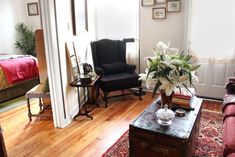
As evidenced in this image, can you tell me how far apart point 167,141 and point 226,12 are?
2631mm

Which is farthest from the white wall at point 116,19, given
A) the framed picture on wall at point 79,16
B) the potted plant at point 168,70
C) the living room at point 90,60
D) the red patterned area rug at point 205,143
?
the potted plant at point 168,70

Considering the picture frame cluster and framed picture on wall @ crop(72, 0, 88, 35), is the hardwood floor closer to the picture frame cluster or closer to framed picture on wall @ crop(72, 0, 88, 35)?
framed picture on wall @ crop(72, 0, 88, 35)

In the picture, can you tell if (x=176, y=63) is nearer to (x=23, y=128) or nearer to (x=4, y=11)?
(x=23, y=128)

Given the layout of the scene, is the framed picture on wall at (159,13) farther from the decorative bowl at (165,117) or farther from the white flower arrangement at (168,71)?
the decorative bowl at (165,117)

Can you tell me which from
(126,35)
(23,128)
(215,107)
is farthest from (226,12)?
(23,128)

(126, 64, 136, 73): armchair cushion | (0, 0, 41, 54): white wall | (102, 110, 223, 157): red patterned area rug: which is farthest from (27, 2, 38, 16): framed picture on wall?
(102, 110, 223, 157): red patterned area rug

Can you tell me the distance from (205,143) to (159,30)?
2.25m

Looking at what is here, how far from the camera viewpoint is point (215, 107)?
3.47m

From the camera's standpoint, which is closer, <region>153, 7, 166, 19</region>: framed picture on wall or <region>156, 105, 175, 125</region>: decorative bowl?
<region>156, 105, 175, 125</region>: decorative bowl

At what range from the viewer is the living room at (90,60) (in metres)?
2.59

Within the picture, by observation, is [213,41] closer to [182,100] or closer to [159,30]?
[159,30]

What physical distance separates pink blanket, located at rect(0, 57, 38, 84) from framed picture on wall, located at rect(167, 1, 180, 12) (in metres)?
2.92

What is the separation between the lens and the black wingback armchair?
11.8 feet

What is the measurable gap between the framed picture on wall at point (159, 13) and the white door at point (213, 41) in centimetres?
46
